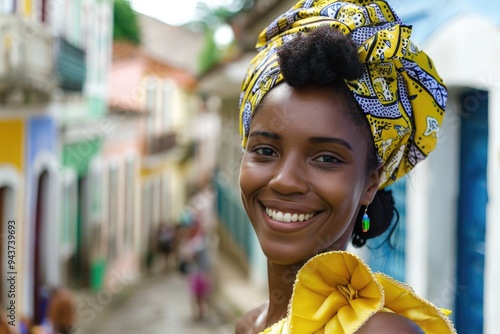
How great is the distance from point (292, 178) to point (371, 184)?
0.22 metres

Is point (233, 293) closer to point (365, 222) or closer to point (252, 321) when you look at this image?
point (252, 321)

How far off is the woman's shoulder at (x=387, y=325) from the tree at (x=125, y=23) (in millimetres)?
11505

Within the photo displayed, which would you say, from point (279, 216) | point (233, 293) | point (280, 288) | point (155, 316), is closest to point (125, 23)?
point (155, 316)

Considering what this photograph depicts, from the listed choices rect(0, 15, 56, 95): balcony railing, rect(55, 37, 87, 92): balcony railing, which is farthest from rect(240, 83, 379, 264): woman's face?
rect(55, 37, 87, 92): balcony railing

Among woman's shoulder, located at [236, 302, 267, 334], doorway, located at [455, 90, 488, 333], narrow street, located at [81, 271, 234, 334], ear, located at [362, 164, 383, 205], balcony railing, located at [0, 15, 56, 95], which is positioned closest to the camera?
ear, located at [362, 164, 383, 205]

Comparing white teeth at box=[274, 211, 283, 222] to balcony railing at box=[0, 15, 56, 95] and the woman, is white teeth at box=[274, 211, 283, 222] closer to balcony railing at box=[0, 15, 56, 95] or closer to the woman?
the woman

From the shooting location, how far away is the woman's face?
1439 millimetres

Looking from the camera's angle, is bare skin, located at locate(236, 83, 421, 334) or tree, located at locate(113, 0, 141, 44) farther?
tree, located at locate(113, 0, 141, 44)

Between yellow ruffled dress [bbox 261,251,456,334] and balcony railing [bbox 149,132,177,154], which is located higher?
balcony railing [bbox 149,132,177,154]

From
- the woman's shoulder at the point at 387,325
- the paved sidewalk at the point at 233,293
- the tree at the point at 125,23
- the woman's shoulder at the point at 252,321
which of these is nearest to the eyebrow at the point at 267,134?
the woman's shoulder at the point at 387,325

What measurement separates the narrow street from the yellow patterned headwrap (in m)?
8.12

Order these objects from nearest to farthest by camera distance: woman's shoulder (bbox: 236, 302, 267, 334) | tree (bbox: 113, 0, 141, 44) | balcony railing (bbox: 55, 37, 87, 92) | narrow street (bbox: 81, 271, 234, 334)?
woman's shoulder (bbox: 236, 302, 267, 334) < balcony railing (bbox: 55, 37, 87, 92) < narrow street (bbox: 81, 271, 234, 334) < tree (bbox: 113, 0, 141, 44)

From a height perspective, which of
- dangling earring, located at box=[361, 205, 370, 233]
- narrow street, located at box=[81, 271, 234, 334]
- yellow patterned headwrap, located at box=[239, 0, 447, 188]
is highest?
yellow patterned headwrap, located at box=[239, 0, 447, 188]

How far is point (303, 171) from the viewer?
144 centimetres
